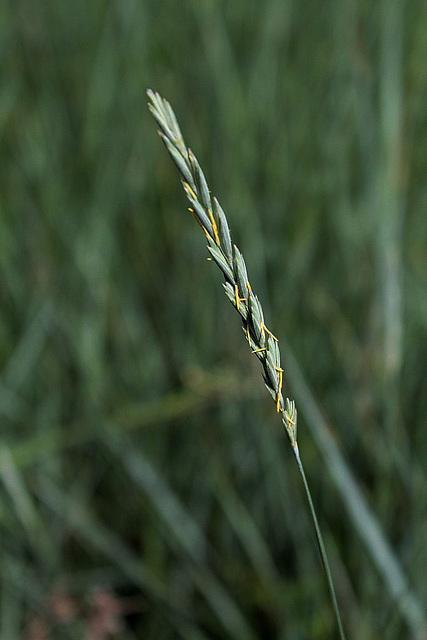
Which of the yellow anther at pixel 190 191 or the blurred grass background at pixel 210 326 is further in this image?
the blurred grass background at pixel 210 326

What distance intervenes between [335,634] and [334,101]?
4.34 feet

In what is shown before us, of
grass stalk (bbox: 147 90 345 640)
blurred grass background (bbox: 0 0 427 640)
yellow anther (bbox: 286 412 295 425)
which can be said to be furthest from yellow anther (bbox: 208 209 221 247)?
blurred grass background (bbox: 0 0 427 640)

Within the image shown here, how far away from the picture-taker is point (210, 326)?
5.32 feet

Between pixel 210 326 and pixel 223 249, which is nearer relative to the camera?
pixel 223 249

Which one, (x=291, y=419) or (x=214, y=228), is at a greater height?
(x=214, y=228)

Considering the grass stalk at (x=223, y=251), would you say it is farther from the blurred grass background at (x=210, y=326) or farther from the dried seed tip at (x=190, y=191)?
the blurred grass background at (x=210, y=326)

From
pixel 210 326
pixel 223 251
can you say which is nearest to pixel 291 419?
pixel 223 251

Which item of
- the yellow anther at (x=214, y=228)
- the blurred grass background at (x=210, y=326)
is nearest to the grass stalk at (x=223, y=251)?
the yellow anther at (x=214, y=228)

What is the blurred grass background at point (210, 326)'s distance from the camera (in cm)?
128

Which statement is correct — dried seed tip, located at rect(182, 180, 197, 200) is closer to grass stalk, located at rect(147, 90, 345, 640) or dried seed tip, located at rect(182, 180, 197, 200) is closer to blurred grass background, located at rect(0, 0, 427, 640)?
grass stalk, located at rect(147, 90, 345, 640)

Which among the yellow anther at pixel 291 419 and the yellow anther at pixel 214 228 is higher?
the yellow anther at pixel 214 228

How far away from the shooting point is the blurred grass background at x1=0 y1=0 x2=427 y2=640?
128 cm

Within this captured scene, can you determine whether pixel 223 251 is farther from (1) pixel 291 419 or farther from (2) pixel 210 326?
(2) pixel 210 326

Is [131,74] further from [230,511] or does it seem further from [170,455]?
[230,511]
